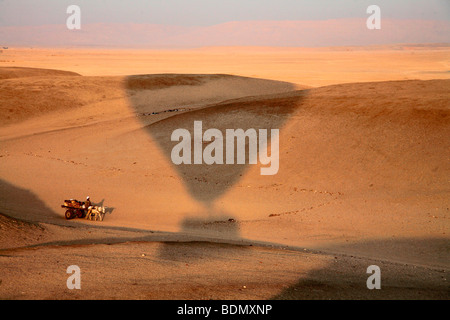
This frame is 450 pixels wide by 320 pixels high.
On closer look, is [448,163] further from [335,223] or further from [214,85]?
[214,85]

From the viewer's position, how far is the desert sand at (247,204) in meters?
7.09

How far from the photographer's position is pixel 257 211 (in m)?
12.9

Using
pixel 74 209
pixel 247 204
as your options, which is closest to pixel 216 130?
pixel 247 204

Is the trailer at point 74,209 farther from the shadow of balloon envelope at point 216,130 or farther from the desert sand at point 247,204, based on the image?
the shadow of balloon envelope at point 216,130

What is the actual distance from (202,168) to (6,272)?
9831 millimetres

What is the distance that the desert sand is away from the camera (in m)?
7.09

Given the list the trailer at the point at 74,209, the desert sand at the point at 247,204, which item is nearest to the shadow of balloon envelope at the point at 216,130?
the desert sand at the point at 247,204

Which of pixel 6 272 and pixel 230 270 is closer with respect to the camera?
pixel 6 272

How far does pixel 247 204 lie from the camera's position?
13555mm

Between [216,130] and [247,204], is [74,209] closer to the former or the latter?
[247,204]

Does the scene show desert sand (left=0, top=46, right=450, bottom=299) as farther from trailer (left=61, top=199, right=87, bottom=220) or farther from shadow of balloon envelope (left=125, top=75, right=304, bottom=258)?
trailer (left=61, top=199, right=87, bottom=220)

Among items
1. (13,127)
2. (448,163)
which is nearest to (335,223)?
(448,163)

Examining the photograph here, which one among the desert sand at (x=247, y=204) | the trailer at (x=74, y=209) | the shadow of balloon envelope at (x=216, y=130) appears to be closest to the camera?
the desert sand at (x=247, y=204)
